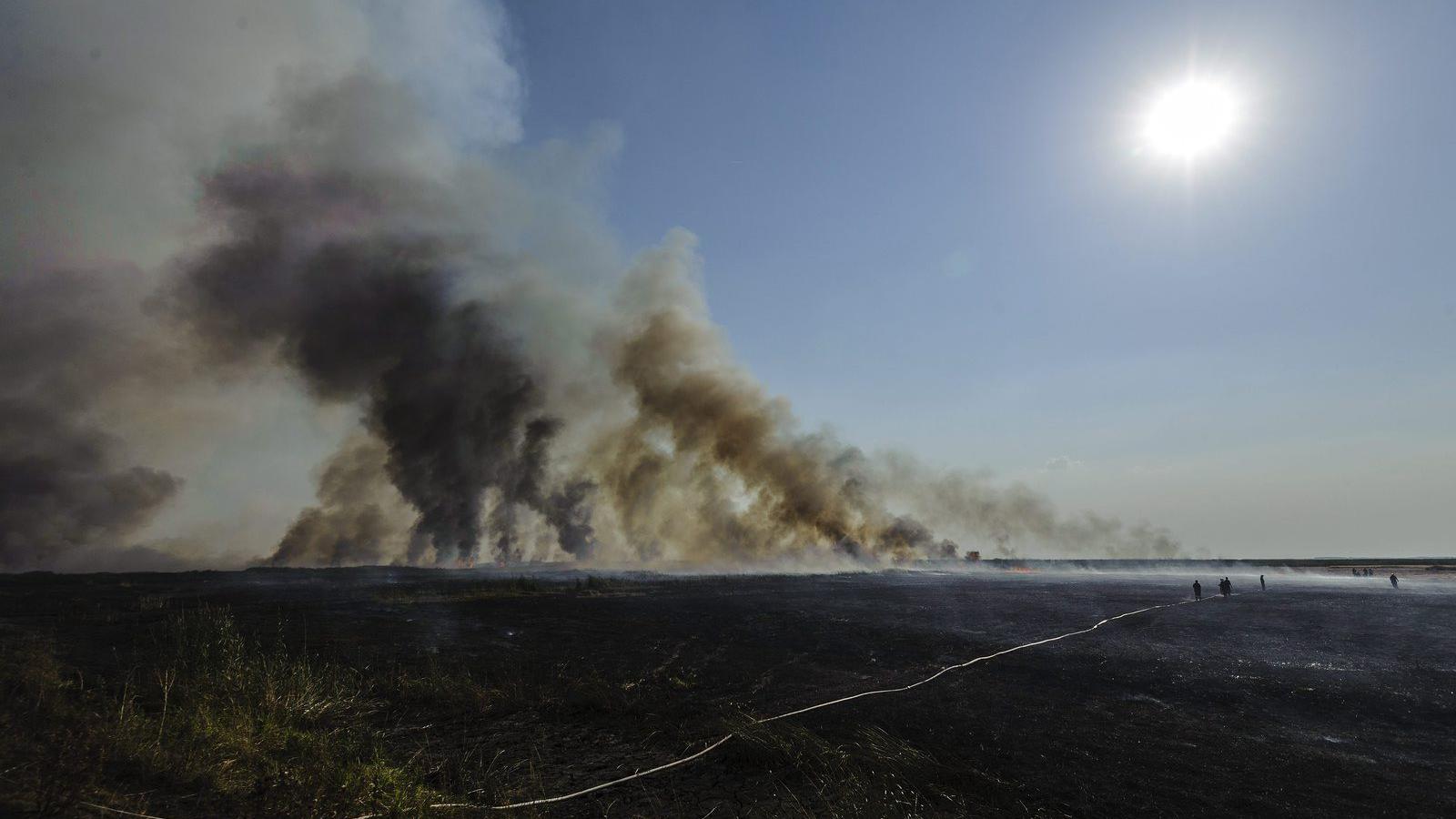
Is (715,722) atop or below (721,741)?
below

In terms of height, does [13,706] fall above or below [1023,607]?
above

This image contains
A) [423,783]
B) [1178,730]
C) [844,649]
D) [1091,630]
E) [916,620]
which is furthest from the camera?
[916,620]

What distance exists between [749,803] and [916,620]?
29590 mm

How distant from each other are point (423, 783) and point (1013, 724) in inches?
519

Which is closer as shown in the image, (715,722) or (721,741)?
(721,741)

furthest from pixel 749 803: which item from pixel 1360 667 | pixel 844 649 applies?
pixel 1360 667

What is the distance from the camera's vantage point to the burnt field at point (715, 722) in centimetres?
947

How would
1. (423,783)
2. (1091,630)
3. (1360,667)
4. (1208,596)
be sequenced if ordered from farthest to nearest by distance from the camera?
(1208,596)
(1091,630)
(1360,667)
(423,783)

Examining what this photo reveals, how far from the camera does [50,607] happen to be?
4125 centimetres

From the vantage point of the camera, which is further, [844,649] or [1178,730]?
[844,649]

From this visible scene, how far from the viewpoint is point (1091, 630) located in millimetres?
33750

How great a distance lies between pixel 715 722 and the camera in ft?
49.5

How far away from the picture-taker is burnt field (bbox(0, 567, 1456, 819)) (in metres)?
9.47

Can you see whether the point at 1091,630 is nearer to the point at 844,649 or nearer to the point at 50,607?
the point at 844,649
